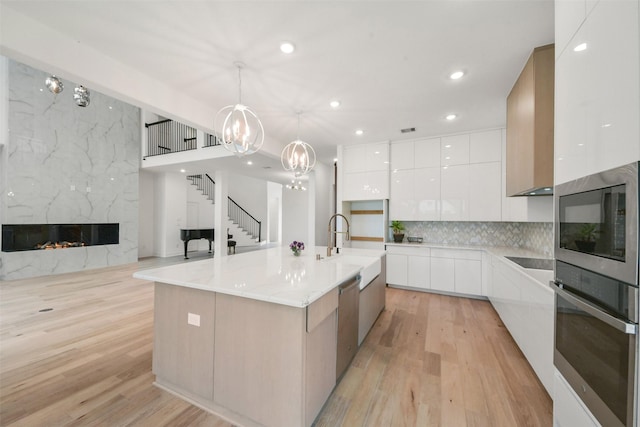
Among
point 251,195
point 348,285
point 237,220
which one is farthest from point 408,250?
point 251,195

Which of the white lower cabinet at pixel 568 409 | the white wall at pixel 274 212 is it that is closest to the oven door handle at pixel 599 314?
the white lower cabinet at pixel 568 409

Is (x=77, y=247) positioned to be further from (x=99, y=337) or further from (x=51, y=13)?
(x=51, y=13)

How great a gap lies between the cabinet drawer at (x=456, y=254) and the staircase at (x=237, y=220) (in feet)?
24.1

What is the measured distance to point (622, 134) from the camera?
0.87 meters

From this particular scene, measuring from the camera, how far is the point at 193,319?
1.71m

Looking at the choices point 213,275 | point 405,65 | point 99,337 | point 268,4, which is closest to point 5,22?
point 268,4

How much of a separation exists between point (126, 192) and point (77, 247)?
5.72ft

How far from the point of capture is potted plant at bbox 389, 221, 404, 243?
4.81 m

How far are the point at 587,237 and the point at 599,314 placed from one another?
0.32 m

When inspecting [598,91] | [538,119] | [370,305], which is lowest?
[370,305]

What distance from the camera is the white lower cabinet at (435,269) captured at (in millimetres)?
4074

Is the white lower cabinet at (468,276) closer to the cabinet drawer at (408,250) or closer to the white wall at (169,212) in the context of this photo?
the cabinet drawer at (408,250)

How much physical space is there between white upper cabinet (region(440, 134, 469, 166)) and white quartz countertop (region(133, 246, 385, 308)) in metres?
3.32

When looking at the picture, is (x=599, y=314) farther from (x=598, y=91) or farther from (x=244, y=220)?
(x=244, y=220)
